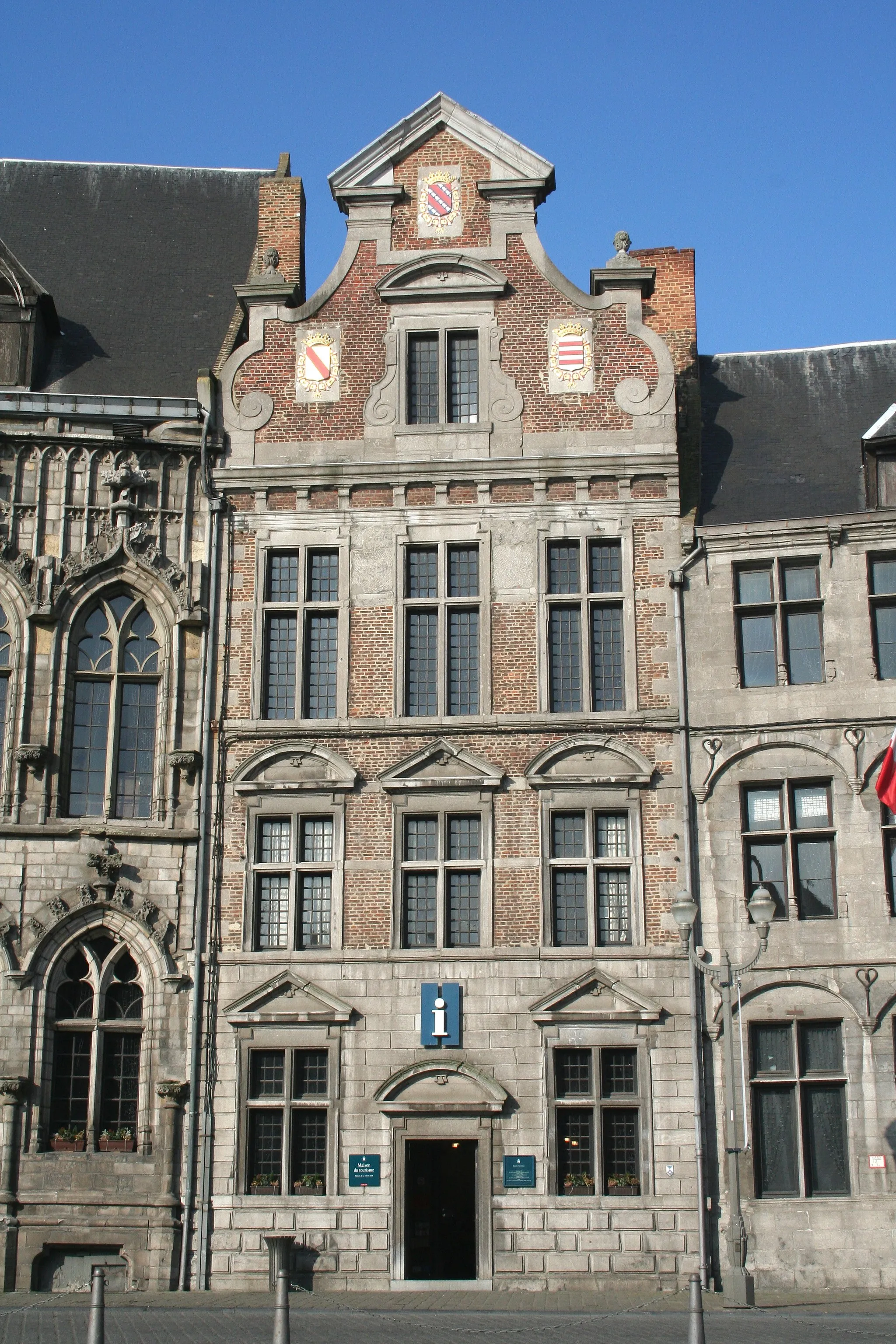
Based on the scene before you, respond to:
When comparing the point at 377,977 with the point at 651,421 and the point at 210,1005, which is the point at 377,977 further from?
the point at 651,421

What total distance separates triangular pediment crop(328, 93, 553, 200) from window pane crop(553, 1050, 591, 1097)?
43.1 ft

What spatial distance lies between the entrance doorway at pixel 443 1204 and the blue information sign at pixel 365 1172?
40 centimetres

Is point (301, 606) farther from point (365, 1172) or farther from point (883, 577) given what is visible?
point (883, 577)

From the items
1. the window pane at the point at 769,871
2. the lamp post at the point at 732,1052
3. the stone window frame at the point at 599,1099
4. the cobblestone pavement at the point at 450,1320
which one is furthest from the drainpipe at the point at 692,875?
the cobblestone pavement at the point at 450,1320

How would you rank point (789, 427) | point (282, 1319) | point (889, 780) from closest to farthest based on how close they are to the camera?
1. point (282, 1319)
2. point (889, 780)
3. point (789, 427)

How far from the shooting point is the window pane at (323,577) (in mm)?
23594

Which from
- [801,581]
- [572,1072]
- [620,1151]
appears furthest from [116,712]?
[801,581]

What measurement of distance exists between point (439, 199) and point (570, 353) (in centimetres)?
334

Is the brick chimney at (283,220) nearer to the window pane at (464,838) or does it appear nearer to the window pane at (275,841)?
the window pane at (275,841)

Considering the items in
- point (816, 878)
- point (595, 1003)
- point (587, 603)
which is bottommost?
point (595, 1003)

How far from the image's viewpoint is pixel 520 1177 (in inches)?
822

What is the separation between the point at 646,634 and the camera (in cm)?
2300

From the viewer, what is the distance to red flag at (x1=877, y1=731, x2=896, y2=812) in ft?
67.9

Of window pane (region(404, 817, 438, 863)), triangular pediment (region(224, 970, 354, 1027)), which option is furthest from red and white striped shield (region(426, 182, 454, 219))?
triangular pediment (region(224, 970, 354, 1027))
